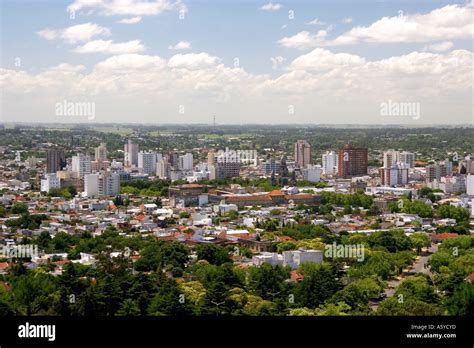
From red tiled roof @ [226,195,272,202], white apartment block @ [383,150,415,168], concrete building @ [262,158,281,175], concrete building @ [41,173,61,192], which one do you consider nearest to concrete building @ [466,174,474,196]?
white apartment block @ [383,150,415,168]

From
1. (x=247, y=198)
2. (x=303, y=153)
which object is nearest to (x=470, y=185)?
(x=247, y=198)

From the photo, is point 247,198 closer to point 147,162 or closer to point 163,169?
point 163,169

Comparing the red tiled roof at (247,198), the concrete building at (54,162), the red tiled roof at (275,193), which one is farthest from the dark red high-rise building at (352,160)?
the concrete building at (54,162)

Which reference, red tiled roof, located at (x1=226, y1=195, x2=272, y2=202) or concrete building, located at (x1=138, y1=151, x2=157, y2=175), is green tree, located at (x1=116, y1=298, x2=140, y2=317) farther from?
concrete building, located at (x1=138, y1=151, x2=157, y2=175)

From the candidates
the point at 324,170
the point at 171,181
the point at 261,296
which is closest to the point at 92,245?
the point at 261,296

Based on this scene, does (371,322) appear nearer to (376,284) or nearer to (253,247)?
(376,284)

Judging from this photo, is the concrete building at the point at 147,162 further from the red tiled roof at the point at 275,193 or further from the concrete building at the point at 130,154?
the red tiled roof at the point at 275,193
